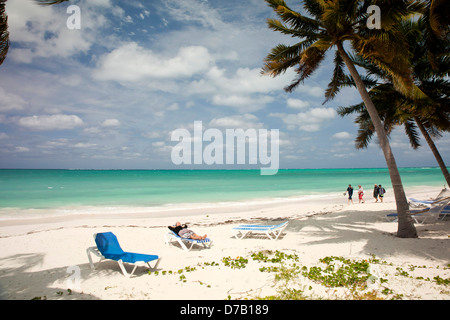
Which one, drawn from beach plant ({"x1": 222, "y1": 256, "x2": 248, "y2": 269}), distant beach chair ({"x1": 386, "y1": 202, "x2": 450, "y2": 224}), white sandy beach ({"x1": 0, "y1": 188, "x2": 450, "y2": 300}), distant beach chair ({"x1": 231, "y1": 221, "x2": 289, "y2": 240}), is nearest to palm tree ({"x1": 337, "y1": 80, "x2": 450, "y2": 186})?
distant beach chair ({"x1": 386, "y1": 202, "x2": 450, "y2": 224})

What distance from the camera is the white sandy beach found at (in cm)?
445

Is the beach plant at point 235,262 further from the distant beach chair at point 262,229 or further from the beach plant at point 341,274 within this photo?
the distant beach chair at point 262,229

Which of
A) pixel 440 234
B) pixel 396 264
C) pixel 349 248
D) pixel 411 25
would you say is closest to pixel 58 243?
pixel 349 248

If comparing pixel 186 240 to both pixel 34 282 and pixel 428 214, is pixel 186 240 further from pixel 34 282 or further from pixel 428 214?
pixel 428 214

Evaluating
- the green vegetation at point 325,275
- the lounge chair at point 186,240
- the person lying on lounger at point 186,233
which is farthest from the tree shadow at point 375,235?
the person lying on lounger at point 186,233

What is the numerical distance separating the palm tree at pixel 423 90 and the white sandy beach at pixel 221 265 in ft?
14.3

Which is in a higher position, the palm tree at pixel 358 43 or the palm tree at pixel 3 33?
the palm tree at pixel 358 43

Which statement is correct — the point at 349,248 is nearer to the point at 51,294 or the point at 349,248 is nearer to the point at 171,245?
the point at 171,245

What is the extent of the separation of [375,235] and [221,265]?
5441 millimetres

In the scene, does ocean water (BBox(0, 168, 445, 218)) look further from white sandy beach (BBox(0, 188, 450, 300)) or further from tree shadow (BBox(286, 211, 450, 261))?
tree shadow (BBox(286, 211, 450, 261))

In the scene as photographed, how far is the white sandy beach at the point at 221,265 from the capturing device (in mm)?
4453

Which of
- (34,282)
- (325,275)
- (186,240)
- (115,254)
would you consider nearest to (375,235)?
(325,275)

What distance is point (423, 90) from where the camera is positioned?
36.5 feet

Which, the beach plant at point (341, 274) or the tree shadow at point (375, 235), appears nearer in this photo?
the beach plant at point (341, 274)
